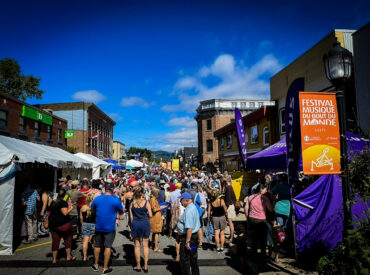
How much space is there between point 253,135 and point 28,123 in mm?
19121

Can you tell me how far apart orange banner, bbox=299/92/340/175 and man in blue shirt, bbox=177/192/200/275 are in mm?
2357

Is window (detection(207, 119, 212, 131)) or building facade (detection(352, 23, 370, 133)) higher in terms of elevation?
window (detection(207, 119, 212, 131))

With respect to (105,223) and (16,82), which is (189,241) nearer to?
(105,223)

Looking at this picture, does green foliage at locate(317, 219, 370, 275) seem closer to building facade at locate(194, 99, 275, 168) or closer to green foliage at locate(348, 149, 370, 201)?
green foliage at locate(348, 149, 370, 201)

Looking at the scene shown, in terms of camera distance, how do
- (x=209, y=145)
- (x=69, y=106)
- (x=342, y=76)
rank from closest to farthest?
(x=342, y=76) → (x=69, y=106) → (x=209, y=145)

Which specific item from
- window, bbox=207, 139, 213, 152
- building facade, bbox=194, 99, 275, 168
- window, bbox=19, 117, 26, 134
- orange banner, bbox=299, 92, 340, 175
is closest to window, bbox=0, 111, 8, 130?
window, bbox=19, 117, 26, 134

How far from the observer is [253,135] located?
21562 mm

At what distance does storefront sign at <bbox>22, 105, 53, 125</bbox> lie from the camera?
20.6 meters

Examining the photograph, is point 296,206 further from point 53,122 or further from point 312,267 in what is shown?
point 53,122

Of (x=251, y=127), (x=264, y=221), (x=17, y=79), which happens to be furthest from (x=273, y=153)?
(x=17, y=79)

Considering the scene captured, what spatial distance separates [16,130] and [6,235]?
15.8 metres

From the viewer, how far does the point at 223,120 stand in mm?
47250

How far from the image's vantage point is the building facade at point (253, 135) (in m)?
18.2

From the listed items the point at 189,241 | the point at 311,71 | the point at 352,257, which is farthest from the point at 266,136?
the point at 352,257
